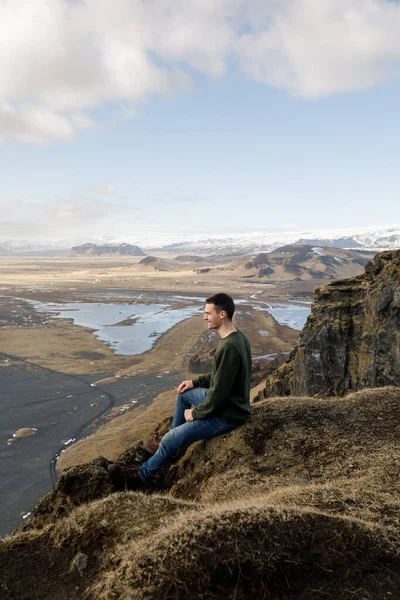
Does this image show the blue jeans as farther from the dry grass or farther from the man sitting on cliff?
the dry grass

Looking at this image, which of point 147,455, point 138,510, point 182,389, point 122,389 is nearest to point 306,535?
point 138,510

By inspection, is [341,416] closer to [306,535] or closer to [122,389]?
[306,535]

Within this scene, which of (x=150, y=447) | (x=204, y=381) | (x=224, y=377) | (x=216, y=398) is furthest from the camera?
(x=150, y=447)

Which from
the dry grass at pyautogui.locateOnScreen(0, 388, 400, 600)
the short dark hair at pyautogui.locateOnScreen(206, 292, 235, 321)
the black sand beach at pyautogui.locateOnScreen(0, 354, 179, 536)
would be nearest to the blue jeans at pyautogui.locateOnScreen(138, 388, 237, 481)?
the dry grass at pyautogui.locateOnScreen(0, 388, 400, 600)

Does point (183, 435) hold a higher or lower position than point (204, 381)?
lower

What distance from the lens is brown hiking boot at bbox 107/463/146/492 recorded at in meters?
7.77

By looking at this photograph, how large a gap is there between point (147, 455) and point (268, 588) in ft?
19.3

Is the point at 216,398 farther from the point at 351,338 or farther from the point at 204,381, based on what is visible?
the point at 351,338

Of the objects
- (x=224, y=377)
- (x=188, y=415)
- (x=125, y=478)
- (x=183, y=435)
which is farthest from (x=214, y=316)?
(x=125, y=478)

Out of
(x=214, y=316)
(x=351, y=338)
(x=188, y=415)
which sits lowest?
(x=351, y=338)

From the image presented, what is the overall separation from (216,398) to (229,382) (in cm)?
43

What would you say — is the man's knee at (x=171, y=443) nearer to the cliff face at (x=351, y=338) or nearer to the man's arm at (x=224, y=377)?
the man's arm at (x=224, y=377)

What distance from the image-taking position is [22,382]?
169ft

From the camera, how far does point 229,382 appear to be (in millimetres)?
7363
